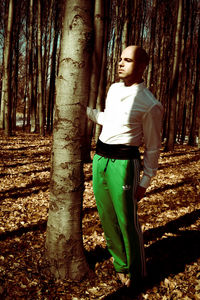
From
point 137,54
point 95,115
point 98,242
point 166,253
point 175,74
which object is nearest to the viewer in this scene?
point 137,54

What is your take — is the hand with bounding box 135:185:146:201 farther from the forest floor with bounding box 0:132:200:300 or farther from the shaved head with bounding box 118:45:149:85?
the forest floor with bounding box 0:132:200:300

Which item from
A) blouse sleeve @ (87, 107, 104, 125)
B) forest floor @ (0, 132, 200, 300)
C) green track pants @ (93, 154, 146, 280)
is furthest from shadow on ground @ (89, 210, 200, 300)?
blouse sleeve @ (87, 107, 104, 125)

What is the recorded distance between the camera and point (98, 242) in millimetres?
3369

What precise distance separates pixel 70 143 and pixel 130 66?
83 centimetres

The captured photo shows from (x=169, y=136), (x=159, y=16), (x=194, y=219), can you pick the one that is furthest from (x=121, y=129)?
(x=159, y=16)

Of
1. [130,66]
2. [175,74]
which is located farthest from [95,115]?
[175,74]

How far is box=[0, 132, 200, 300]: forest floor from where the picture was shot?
236cm

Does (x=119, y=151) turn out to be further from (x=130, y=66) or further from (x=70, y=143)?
(x=130, y=66)

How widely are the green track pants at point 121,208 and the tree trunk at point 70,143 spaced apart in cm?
22

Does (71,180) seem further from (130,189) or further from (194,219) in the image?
(194,219)

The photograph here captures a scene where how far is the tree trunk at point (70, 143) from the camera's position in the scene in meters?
2.01

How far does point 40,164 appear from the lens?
24.9 feet

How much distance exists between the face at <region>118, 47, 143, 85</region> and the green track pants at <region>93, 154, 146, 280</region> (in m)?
0.70

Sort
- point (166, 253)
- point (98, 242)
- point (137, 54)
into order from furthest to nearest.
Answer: point (98, 242), point (166, 253), point (137, 54)
